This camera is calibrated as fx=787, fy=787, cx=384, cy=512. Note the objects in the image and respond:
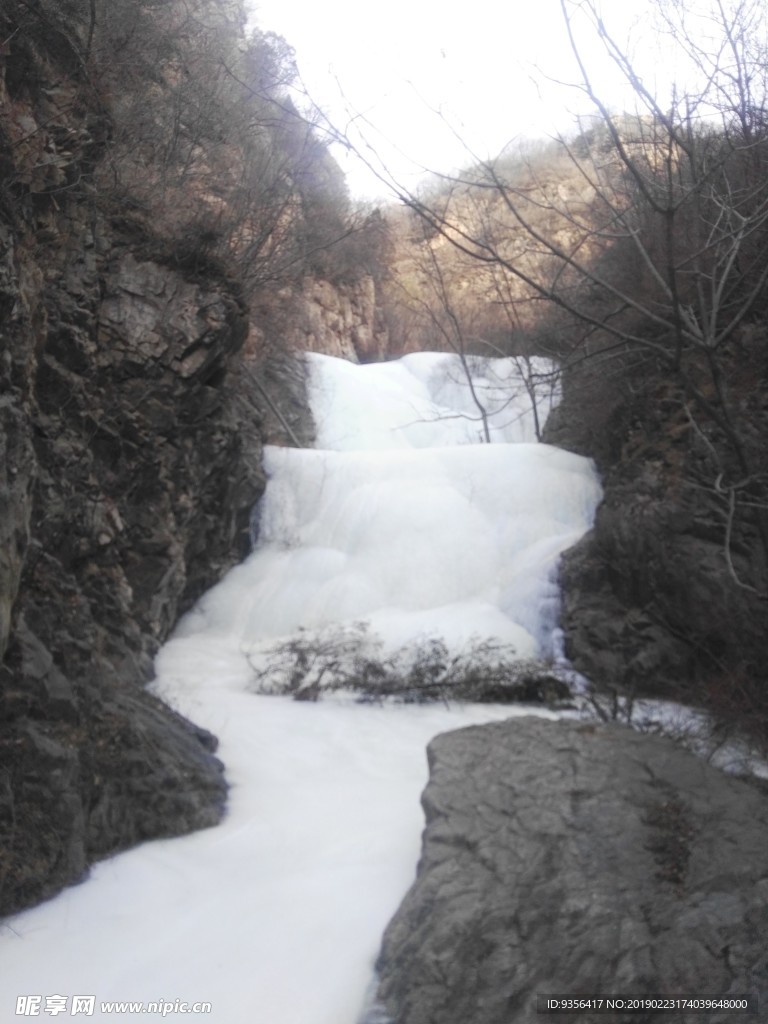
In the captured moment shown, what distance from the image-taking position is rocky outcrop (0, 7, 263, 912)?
3.48 metres

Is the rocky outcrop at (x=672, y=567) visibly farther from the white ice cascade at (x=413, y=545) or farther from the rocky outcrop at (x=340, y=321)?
the rocky outcrop at (x=340, y=321)

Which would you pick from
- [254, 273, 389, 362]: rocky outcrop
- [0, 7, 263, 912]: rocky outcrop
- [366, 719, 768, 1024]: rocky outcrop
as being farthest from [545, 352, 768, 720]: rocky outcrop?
[254, 273, 389, 362]: rocky outcrop

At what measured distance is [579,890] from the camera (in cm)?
261

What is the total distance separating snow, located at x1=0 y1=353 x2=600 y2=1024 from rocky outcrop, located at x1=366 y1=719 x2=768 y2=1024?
0.30 meters

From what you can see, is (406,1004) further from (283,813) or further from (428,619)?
(428,619)

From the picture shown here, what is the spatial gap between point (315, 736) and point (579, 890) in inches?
137

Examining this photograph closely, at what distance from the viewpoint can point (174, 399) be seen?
8500 mm

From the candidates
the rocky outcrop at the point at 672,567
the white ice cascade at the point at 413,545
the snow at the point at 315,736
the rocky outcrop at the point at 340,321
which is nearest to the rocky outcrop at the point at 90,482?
the snow at the point at 315,736

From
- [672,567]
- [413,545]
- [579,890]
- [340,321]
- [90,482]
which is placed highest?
[340,321]

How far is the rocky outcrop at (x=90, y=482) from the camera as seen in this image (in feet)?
11.4

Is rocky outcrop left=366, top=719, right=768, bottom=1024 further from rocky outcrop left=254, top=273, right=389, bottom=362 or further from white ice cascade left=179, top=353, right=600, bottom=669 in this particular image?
rocky outcrop left=254, top=273, right=389, bottom=362

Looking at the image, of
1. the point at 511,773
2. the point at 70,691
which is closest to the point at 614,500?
the point at 511,773

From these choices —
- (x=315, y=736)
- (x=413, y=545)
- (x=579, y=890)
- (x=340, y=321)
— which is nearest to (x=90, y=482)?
(x=315, y=736)

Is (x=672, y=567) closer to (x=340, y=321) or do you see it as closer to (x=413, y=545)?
(x=413, y=545)
